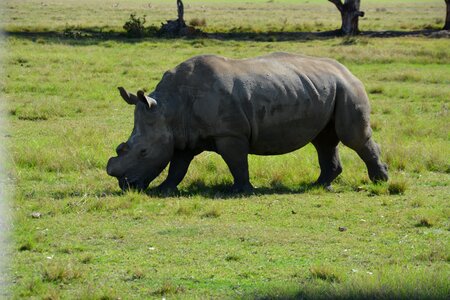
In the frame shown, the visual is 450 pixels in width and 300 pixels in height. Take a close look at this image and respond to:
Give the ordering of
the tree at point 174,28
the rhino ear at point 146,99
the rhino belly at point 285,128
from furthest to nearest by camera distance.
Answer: the tree at point 174,28
the rhino belly at point 285,128
the rhino ear at point 146,99

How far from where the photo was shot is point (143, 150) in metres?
12.4

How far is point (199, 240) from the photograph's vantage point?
32.7 ft

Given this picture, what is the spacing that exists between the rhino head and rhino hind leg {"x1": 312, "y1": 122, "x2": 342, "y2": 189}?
91.8 inches

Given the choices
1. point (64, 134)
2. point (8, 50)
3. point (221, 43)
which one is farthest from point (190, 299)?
point (221, 43)

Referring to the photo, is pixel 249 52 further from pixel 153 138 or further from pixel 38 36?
pixel 153 138

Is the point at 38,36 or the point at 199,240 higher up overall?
the point at 199,240

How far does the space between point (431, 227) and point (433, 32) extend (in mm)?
36347

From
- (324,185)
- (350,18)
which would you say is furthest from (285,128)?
(350,18)

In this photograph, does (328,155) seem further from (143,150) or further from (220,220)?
(220,220)

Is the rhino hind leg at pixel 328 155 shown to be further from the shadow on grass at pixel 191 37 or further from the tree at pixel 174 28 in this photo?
the tree at pixel 174 28

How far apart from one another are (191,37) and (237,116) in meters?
30.4

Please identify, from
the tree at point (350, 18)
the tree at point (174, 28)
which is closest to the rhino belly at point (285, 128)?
the tree at point (174, 28)

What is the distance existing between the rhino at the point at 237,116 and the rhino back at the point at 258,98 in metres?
0.01

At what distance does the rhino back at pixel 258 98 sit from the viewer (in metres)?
12.5
